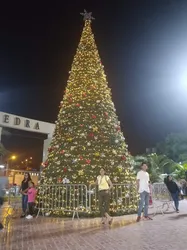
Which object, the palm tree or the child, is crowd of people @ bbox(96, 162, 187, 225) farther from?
the palm tree

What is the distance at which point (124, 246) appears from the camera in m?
5.01

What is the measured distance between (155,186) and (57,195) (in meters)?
8.13

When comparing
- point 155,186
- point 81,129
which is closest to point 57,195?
point 81,129

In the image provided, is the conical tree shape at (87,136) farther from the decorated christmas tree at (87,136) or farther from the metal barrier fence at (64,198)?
the metal barrier fence at (64,198)

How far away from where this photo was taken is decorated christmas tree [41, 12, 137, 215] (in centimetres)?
1006

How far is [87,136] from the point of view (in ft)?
34.4

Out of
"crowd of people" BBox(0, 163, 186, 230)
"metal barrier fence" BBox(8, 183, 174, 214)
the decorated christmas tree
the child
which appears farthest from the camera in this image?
the decorated christmas tree

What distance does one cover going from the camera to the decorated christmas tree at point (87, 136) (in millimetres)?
10062

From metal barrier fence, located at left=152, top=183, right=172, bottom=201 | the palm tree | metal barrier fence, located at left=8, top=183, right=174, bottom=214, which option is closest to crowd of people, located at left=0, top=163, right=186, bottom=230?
metal barrier fence, located at left=8, top=183, right=174, bottom=214

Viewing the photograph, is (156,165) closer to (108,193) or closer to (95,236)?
(108,193)

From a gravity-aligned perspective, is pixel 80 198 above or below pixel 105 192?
below

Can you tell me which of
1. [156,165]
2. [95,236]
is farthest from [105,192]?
[156,165]

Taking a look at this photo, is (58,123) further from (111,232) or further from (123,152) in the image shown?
(111,232)

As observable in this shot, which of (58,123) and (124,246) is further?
(58,123)
